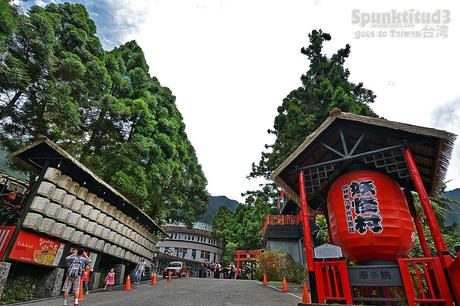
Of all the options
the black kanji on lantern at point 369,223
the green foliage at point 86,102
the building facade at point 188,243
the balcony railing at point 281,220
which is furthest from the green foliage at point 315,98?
the building facade at point 188,243

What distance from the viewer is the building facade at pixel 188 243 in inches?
2181

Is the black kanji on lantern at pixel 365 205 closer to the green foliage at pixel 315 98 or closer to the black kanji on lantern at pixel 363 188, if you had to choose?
the black kanji on lantern at pixel 363 188

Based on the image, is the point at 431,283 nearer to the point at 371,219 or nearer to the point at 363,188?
the point at 371,219

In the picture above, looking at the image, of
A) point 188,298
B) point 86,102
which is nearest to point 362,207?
point 188,298

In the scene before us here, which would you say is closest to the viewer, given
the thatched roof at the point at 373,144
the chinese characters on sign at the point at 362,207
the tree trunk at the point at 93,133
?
the chinese characters on sign at the point at 362,207

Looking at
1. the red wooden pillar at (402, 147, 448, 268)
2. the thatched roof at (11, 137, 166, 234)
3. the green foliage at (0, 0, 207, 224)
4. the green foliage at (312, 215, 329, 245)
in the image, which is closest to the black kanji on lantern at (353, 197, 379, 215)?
the red wooden pillar at (402, 147, 448, 268)

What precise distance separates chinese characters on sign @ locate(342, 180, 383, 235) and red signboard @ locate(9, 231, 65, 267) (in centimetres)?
1136

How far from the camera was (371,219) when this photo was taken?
688 cm

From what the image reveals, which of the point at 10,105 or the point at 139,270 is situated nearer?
the point at 10,105

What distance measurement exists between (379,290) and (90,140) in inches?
695

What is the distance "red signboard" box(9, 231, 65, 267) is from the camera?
9.61 meters

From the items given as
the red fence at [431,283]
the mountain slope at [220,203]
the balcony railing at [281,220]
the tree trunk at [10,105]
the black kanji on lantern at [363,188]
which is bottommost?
the red fence at [431,283]

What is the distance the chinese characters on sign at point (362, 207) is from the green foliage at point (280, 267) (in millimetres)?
13815

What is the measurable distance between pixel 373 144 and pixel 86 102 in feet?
51.8
